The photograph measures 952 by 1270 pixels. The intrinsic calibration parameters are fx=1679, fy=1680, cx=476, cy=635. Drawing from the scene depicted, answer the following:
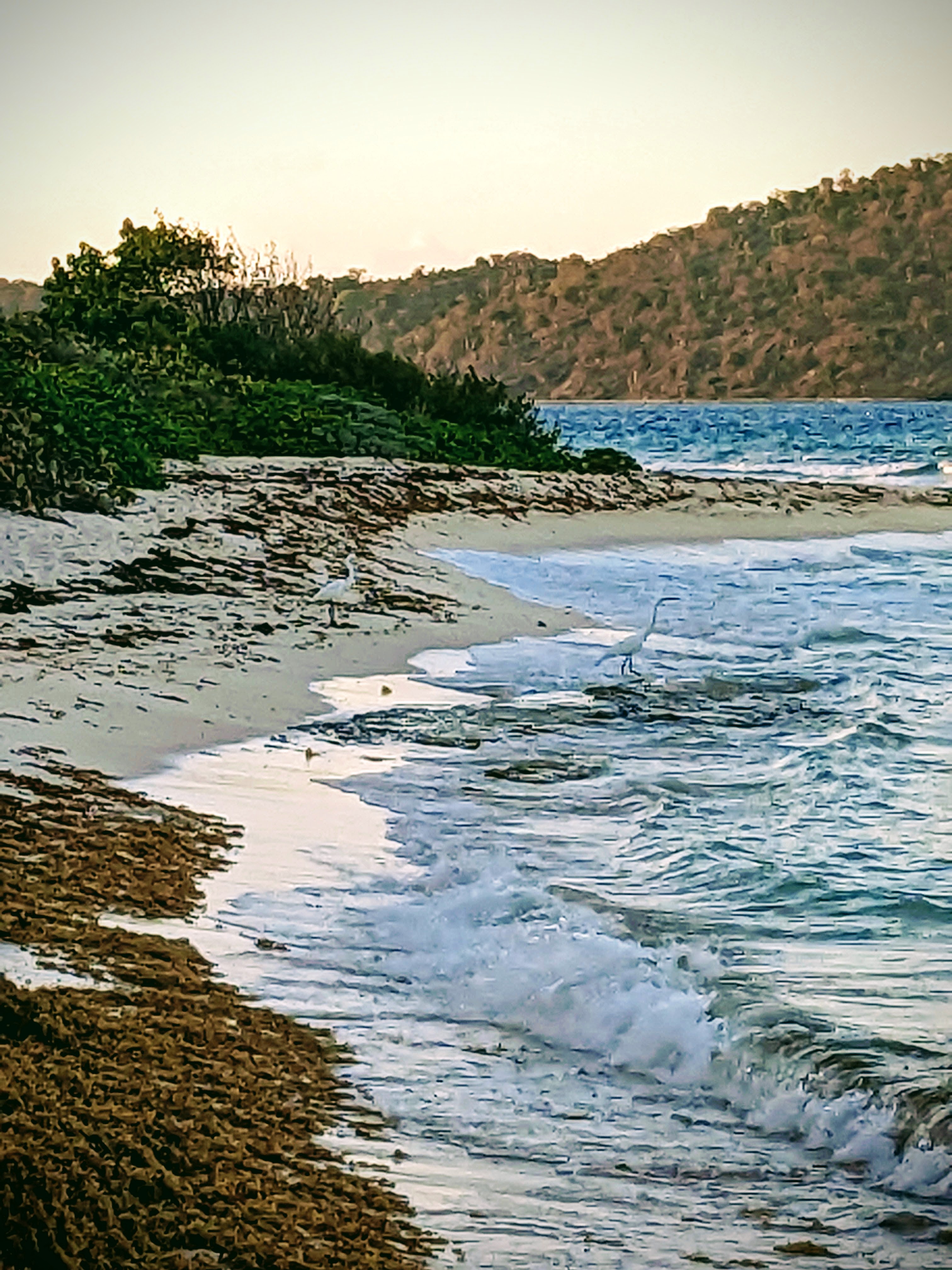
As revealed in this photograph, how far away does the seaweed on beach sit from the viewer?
2434 millimetres

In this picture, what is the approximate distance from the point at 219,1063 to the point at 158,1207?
0.78 meters

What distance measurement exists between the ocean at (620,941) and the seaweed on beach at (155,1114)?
4.9 inches

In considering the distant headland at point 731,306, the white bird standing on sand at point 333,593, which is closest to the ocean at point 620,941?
the white bird standing on sand at point 333,593

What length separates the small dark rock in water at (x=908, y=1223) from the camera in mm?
2943

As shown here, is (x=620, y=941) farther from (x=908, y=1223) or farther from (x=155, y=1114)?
(x=155, y=1114)

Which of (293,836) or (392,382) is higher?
(392,382)

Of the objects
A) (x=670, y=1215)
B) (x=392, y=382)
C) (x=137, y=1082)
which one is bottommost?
(x=670, y=1215)

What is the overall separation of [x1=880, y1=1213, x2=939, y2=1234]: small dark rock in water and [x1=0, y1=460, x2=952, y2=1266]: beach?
0.84m

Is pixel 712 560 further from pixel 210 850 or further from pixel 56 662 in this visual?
pixel 210 850

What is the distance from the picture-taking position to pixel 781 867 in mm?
5445

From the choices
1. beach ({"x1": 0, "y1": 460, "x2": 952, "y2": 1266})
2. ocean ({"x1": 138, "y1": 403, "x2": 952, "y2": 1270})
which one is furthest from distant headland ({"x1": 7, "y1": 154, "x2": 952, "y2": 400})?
ocean ({"x1": 138, "y1": 403, "x2": 952, "y2": 1270})

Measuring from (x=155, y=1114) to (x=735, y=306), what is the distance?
2394cm

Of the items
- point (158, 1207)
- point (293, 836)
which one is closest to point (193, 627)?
point (293, 836)

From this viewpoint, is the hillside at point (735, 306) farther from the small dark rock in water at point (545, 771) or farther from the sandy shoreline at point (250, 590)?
the small dark rock in water at point (545, 771)
